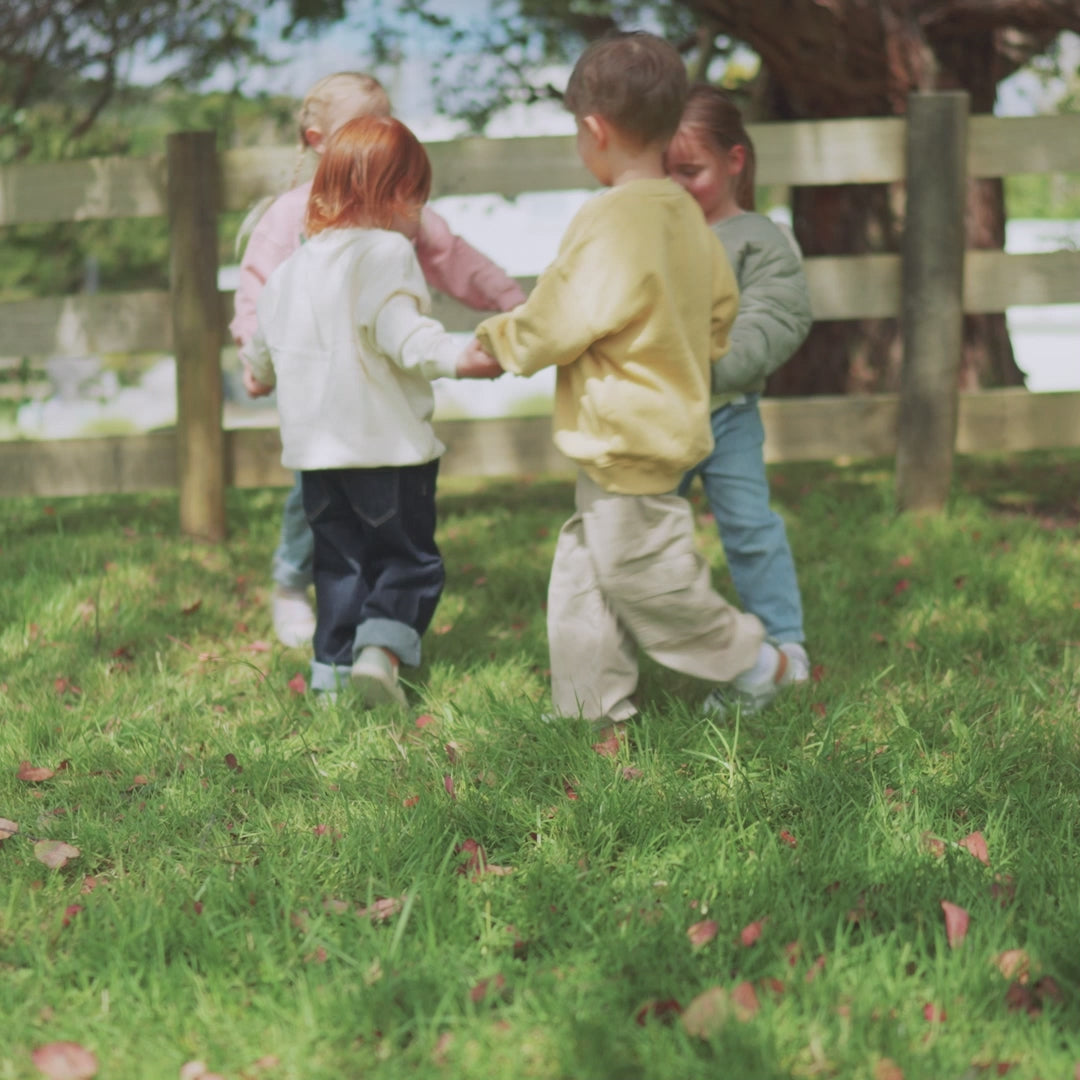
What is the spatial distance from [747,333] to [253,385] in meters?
1.38

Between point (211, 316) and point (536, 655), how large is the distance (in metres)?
2.28

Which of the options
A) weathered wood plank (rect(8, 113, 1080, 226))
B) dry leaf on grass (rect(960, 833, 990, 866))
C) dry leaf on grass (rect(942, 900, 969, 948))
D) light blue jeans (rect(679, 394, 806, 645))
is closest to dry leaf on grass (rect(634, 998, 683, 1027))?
dry leaf on grass (rect(942, 900, 969, 948))

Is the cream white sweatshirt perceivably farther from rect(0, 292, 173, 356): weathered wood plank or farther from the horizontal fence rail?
rect(0, 292, 173, 356): weathered wood plank

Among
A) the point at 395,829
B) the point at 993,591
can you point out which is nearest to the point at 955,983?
the point at 395,829

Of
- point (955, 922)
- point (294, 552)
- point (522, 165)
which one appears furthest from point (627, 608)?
point (522, 165)

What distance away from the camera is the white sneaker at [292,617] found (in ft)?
14.1

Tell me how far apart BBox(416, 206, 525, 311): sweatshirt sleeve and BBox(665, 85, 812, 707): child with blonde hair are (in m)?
0.64

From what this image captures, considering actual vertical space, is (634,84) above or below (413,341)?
above

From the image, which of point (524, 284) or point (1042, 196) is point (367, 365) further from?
point (1042, 196)

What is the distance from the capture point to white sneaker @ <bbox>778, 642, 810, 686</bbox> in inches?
142

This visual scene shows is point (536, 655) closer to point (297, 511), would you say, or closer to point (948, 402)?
point (297, 511)

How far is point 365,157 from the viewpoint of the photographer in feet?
11.1

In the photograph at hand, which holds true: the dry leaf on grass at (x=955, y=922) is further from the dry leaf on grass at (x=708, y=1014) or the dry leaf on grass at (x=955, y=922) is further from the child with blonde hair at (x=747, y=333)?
the child with blonde hair at (x=747, y=333)

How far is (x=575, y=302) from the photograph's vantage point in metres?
2.99
